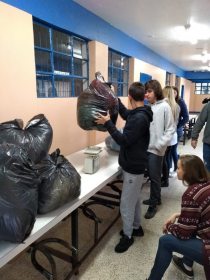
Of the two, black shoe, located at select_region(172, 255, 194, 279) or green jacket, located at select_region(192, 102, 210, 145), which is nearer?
black shoe, located at select_region(172, 255, 194, 279)

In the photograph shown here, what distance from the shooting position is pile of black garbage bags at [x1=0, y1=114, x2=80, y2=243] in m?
1.05

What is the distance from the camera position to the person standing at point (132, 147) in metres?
1.81

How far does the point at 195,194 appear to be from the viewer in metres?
1.37

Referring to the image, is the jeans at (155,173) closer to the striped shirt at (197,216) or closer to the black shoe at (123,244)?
the black shoe at (123,244)

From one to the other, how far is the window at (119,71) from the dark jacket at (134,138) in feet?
9.16

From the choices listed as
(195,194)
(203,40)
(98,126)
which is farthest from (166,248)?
(203,40)

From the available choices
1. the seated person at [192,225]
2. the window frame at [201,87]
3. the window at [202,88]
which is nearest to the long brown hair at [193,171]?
the seated person at [192,225]

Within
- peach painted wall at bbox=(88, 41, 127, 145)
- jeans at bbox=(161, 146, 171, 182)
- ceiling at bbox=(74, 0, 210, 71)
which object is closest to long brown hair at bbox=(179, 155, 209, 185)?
jeans at bbox=(161, 146, 171, 182)

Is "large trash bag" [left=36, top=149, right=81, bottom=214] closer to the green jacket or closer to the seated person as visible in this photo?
the seated person

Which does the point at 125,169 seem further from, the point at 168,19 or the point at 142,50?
the point at 142,50

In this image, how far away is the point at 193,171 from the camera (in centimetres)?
146

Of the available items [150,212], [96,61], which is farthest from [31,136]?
[96,61]

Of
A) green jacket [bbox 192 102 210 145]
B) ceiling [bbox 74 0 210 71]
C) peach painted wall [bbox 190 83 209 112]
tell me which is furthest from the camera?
peach painted wall [bbox 190 83 209 112]

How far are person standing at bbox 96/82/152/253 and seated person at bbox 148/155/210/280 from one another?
0.46 metres
